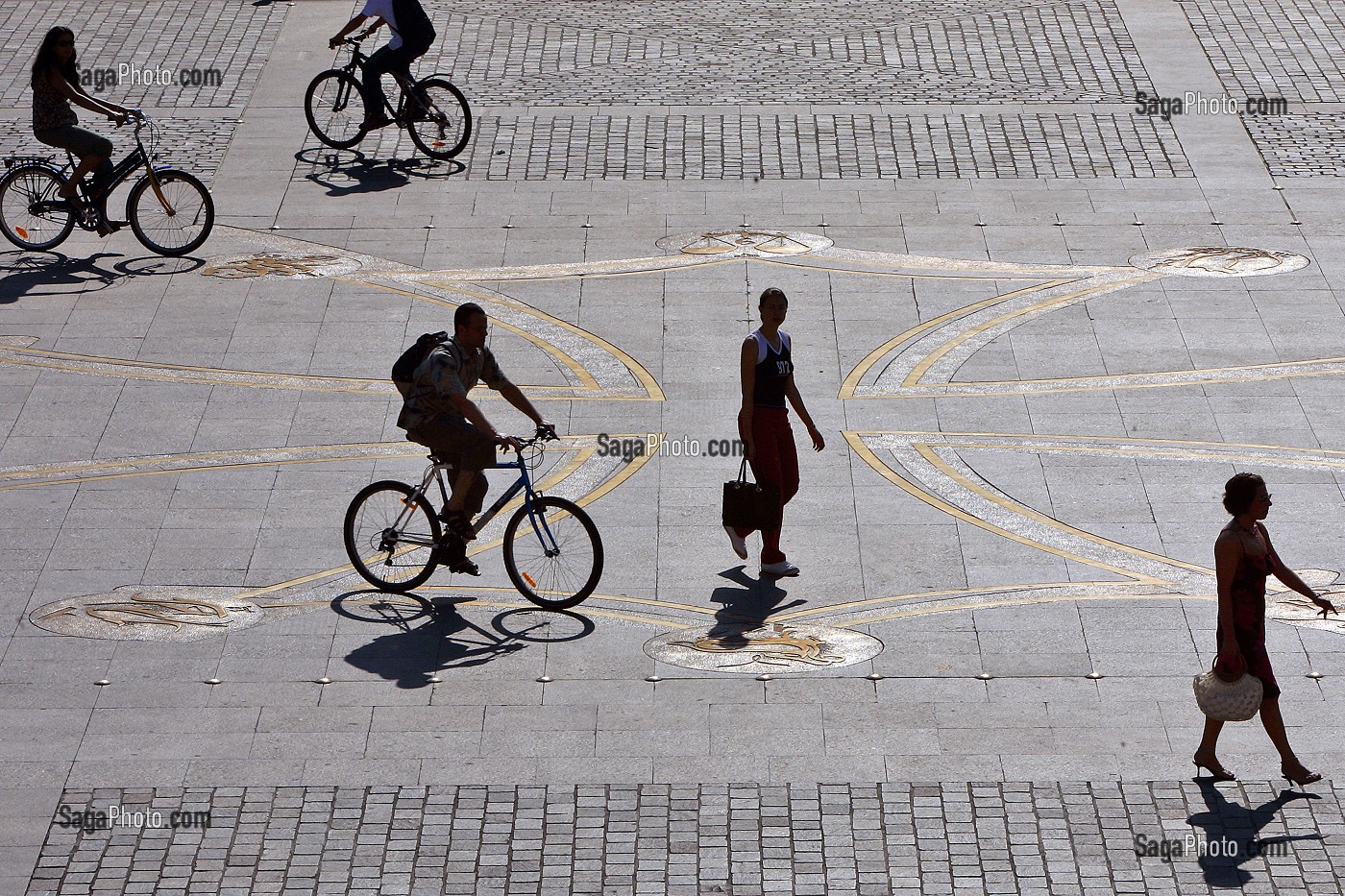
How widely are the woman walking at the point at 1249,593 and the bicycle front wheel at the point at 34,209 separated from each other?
11.9m

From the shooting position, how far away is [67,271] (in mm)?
16547

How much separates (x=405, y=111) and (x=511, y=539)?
9.35 meters

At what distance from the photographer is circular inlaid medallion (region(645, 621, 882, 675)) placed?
10.4 meters

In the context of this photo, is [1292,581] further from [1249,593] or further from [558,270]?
[558,270]

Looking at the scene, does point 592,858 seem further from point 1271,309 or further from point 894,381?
point 1271,309

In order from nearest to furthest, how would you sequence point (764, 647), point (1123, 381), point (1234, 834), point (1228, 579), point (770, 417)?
point (1234, 834), point (1228, 579), point (764, 647), point (770, 417), point (1123, 381)

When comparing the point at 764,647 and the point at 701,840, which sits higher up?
the point at 701,840

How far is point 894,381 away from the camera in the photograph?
14.2 meters

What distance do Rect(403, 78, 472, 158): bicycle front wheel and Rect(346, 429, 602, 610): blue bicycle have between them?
8.68 metres

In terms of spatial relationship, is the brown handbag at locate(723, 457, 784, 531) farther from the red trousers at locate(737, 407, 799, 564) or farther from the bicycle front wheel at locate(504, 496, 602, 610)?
the bicycle front wheel at locate(504, 496, 602, 610)

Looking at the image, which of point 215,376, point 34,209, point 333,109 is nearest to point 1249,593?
point 215,376

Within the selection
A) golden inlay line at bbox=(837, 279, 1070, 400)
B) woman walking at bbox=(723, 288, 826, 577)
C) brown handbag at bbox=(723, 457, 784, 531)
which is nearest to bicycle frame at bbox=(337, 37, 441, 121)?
golden inlay line at bbox=(837, 279, 1070, 400)

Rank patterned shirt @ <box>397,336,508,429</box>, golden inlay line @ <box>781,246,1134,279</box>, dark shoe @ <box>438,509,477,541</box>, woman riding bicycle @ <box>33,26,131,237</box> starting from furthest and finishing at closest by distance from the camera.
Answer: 1. golden inlay line @ <box>781,246,1134,279</box>
2. woman riding bicycle @ <box>33,26,131,237</box>
3. dark shoe @ <box>438,509,477,541</box>
4. patterned shirt @ <box>397,336,508,429</box>

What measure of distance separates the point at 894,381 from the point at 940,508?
2.18 meters
